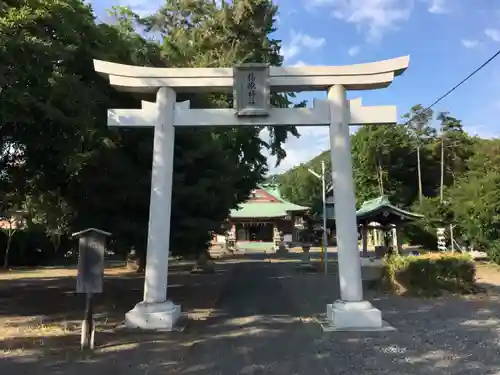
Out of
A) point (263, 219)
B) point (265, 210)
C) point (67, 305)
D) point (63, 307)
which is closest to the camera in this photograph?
point (63, 307)

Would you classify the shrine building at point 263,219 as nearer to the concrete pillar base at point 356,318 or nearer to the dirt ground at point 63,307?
the dirt ground at point 63,307

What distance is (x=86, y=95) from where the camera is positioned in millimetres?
9953

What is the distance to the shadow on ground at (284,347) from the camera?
20.0 feet

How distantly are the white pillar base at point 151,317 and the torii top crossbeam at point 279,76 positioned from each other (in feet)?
13.7

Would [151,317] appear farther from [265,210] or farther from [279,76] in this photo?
[265,210]

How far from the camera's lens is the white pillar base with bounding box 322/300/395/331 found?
8414mm

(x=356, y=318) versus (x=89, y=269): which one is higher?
(x=89, y=269)

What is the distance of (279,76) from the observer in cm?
926

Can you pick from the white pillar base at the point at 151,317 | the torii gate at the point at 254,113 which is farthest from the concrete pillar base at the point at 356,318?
the white pillar base at the point at 151,317

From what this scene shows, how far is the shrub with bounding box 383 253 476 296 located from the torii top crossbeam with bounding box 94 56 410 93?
6593mm

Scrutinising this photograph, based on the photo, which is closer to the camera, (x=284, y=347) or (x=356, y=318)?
(x=284, y=347)

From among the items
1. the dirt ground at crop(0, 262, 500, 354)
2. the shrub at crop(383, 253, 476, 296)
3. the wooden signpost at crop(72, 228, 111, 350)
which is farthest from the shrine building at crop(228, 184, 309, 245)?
the wooden signpost at crop(72, 228, 111, 350)

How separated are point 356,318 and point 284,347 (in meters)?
1.90

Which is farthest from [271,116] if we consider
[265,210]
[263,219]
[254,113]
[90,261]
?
[265,210]
